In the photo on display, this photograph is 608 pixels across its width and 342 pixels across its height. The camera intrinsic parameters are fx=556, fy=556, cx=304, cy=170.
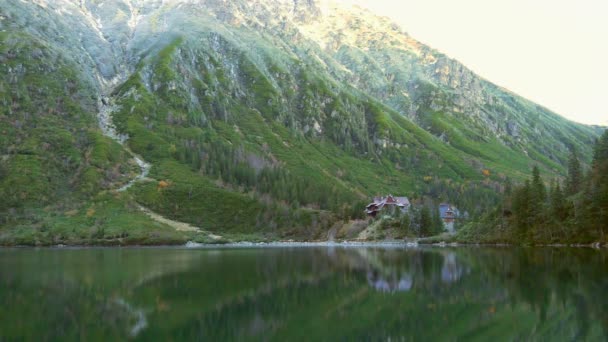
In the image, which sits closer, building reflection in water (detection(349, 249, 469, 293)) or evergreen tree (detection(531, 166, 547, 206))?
building reflection in water (detection(349, 249, 469, 293))

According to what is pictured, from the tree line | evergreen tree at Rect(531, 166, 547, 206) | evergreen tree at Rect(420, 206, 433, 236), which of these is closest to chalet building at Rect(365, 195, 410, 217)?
evergreen tree at Rect(420, 206, 433, 236)

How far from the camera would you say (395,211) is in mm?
168375

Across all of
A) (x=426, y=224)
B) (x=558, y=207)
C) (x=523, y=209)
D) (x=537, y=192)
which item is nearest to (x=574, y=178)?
(x=537, y=192)

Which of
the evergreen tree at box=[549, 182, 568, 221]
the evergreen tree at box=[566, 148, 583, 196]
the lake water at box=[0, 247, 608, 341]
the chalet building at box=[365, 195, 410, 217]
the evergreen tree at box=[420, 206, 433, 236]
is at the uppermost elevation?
the evergreen tree at box=[566, 148, 583, 196]

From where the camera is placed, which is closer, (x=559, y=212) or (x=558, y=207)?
(x=558, y=207)

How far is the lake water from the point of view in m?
26.6

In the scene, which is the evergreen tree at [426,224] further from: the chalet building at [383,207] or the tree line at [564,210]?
the tree line at [564,210]

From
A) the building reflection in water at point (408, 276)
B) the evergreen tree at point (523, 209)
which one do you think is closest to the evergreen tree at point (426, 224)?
the evergreen tree at point (523, 209)

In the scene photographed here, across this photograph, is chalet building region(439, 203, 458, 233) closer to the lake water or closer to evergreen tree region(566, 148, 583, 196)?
evergreen tree region(566, 148, 583, 196)

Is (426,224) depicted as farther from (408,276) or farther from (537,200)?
(408,276)

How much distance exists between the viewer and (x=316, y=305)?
35.2 m

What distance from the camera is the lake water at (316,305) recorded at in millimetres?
26594

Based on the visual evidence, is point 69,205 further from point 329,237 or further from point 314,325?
point 314,325

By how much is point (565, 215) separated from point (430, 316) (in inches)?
3141
